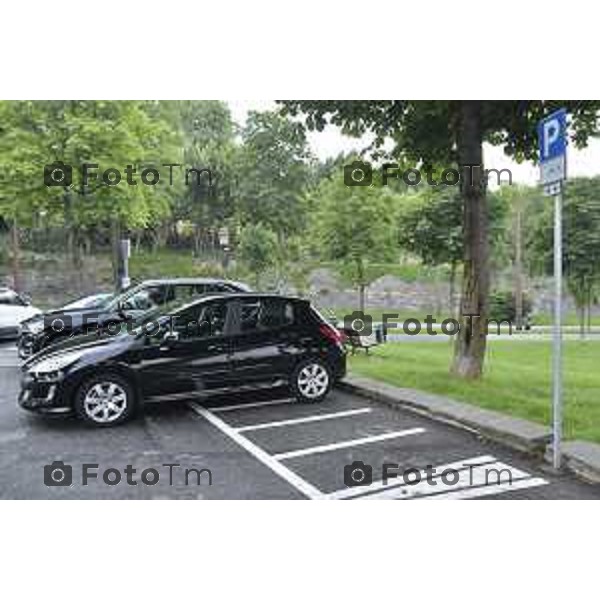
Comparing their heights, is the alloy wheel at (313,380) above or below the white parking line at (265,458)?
above

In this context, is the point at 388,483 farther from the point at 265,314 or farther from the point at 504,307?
the point at 504,307

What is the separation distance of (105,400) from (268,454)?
2.28 meters

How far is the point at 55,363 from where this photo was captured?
852cm

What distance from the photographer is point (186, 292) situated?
41.6 feet

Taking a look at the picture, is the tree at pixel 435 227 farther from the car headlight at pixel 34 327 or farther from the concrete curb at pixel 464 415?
the car headlight at pixel 34 327

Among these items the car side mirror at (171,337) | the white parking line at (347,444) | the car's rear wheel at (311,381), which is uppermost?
the car side mirror at (171,337)

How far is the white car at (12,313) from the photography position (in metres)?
18.1

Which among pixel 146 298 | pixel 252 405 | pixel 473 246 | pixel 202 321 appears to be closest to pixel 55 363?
pixel 202 321

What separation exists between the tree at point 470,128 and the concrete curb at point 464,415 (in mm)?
1604

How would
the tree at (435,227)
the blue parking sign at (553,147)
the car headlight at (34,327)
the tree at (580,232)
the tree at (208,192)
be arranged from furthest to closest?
the tree at (208,192)
the tree at (580,232)
the tree at (435,227)
the car headlight at (34,327)
the blue parking sign at (553,147)

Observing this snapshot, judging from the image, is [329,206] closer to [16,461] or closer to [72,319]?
[72,319]

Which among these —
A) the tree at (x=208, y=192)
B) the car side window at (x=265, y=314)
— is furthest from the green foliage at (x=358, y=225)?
the car side window at (x=265, y=314)

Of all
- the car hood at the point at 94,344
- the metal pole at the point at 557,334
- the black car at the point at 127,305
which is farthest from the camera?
the black car at the point at 127,305

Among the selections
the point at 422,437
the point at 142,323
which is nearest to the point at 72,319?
the point at 142,323
